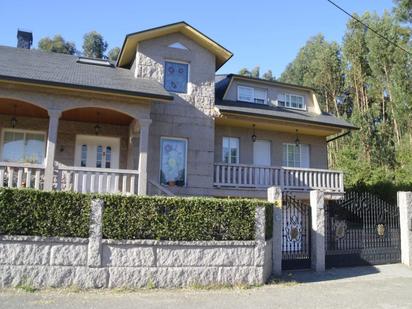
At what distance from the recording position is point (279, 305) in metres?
7.98

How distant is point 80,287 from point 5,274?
1503 millimetres

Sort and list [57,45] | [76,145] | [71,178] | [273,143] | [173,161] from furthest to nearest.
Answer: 1. [57,45]
2. [273,143]
3. [76,145]
4. [173,161]
5. [71,178]

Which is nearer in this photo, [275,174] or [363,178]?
[275,174]

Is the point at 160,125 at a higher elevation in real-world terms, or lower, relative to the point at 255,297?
higher

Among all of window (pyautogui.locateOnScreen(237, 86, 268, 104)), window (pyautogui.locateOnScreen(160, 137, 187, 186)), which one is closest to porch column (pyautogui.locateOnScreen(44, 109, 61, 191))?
window (pyautogui.locateOnScreen(160, 137, 187, 186))

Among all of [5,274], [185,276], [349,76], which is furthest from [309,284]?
[349,76]

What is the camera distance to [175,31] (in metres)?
16.2

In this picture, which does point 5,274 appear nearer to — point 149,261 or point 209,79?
point 149,261

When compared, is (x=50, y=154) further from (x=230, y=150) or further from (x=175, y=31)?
(x=230, y=150)

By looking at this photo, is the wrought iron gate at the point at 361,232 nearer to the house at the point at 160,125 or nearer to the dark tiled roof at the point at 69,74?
the house at the point at 160,125

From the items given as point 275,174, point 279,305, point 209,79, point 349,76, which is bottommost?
point 279,305

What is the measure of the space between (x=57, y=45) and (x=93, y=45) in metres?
8.68

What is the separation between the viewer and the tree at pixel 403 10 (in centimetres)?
2980

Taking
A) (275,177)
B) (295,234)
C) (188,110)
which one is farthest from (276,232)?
(188,110)
